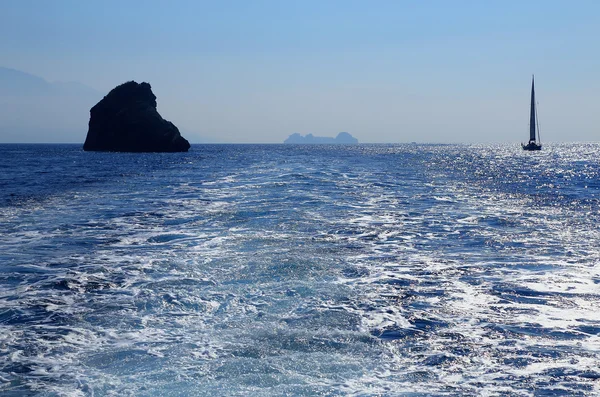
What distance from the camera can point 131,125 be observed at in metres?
126

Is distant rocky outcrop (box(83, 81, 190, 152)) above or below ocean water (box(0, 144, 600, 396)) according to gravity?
above

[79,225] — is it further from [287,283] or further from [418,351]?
[418,351]

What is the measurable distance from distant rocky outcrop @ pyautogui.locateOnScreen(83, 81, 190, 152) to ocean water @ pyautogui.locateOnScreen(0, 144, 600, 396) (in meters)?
106

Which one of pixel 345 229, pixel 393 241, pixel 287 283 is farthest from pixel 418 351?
pixel 345 229

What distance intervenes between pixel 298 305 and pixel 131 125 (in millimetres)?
123673

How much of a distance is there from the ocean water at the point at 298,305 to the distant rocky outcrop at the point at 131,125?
348 ft

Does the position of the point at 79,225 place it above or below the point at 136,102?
below

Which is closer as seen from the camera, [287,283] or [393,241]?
[287,283]

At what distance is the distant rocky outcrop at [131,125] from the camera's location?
125375 mm

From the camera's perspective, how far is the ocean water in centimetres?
733

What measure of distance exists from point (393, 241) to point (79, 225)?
1228 cm

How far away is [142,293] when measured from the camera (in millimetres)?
11609

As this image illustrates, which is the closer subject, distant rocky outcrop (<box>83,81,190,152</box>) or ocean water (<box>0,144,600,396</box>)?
ocean water (<box>0,144,600,396</box>)

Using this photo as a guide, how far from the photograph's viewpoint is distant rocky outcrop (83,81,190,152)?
125m
